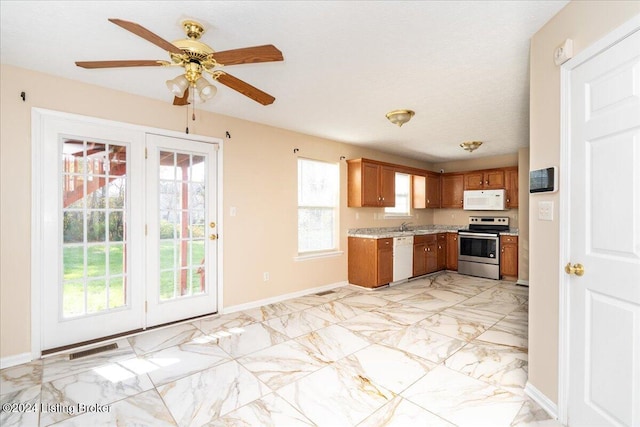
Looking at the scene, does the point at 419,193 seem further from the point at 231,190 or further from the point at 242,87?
the point at 242,87

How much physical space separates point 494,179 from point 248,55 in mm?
5820

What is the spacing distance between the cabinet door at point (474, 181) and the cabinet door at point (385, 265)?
2628mm

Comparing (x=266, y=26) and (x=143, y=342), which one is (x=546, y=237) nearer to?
(x=266, y=26)

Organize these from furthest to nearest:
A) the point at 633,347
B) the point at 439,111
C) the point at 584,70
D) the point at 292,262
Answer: the point at 292,262
the point at 439,111
the point at 584,70
the point at 633,347

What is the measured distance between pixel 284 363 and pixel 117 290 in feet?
6.39

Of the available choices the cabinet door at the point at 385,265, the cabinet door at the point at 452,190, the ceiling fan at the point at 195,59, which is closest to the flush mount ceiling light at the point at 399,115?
the ceiling fan at the point at 195,59

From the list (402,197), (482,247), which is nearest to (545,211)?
(482,247)

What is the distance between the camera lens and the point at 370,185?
525 centimetres

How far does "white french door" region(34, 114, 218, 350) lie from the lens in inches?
107

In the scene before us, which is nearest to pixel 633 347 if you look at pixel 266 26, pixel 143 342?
pixel 266 26

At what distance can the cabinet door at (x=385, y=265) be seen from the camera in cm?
491

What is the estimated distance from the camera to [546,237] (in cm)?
189

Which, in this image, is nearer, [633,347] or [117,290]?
[633,347]

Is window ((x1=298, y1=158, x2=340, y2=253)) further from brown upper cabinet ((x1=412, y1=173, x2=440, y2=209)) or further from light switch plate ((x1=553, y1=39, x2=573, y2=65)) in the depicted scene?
light switch plate ((x1=553, y1=39, x2=573, y2=65))
